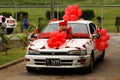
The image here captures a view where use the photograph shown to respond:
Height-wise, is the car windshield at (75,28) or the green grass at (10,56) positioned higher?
the car windshield at (75,28)

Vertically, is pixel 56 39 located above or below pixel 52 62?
above

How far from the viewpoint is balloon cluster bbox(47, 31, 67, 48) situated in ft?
42.6

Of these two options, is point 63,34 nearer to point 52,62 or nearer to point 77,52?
point 77,52

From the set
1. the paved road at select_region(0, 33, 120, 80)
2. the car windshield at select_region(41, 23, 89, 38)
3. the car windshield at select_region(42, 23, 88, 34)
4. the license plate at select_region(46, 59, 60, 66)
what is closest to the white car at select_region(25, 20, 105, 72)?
the license plate at select_region(46, 59, 60, 66)

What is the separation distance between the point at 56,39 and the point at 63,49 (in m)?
0.52

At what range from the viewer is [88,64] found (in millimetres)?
13219

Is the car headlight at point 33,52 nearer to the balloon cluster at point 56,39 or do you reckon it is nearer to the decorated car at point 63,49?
the decorated car at point 63,49

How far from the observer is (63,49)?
1286 cm

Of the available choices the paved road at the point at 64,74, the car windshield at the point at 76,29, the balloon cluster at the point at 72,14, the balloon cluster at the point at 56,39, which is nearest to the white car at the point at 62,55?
the balloon cluster at the point at 56,39

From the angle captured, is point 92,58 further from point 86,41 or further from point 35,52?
point 35,52

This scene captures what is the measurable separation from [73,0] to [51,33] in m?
39.9

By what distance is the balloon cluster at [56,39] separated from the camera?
12994mm

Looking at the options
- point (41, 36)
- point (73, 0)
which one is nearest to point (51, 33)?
point (41, 36)

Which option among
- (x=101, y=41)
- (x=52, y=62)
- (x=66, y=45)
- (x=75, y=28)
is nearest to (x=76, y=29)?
(x=75, y=28)
